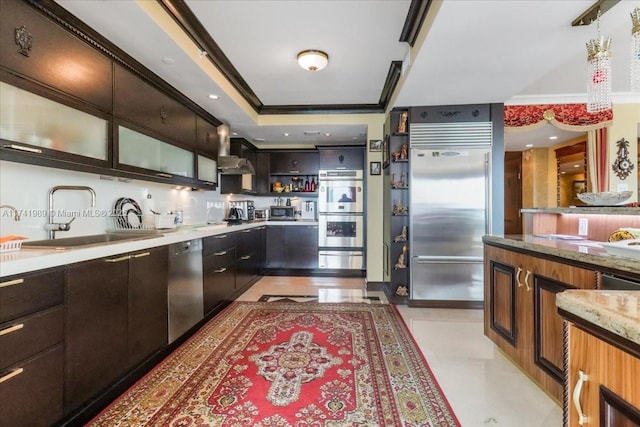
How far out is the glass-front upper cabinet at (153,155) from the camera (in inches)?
96.5

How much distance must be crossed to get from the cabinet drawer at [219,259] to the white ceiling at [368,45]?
5.63 ft

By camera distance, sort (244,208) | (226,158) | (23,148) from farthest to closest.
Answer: (244,208)
(226,158)
(23,148)

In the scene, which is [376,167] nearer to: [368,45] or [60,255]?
[368,45]

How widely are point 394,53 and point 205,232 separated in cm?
250

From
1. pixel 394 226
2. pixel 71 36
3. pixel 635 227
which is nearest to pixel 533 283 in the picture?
pixel 635 227

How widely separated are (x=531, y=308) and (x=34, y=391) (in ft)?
8.64

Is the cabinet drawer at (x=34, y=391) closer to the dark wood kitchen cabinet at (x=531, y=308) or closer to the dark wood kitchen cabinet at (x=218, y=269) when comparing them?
the dark wood kitchen cabinet at (x=218, y=269)

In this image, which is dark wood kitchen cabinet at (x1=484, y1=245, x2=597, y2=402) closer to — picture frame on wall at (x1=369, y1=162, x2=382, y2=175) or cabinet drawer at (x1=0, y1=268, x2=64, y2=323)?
picture frame on wall at (x1=369, y1=162, x2=382, y2=175)

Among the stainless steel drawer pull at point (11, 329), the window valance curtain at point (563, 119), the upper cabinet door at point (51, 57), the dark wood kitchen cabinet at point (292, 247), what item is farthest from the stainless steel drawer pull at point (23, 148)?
the window valance curtain at point (563, 119)

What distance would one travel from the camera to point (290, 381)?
2.07 metres

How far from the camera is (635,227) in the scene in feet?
→ 5.94

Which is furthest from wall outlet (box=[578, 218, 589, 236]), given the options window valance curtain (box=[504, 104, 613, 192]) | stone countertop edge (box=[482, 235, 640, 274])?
window valance curtain (box=[504, 104, 613, 192])

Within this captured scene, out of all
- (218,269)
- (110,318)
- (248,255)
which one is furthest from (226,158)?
(110,318)

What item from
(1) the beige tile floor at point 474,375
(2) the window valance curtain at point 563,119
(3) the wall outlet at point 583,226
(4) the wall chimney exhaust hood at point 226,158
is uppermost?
(2) the window valance curtain at point 563,119
